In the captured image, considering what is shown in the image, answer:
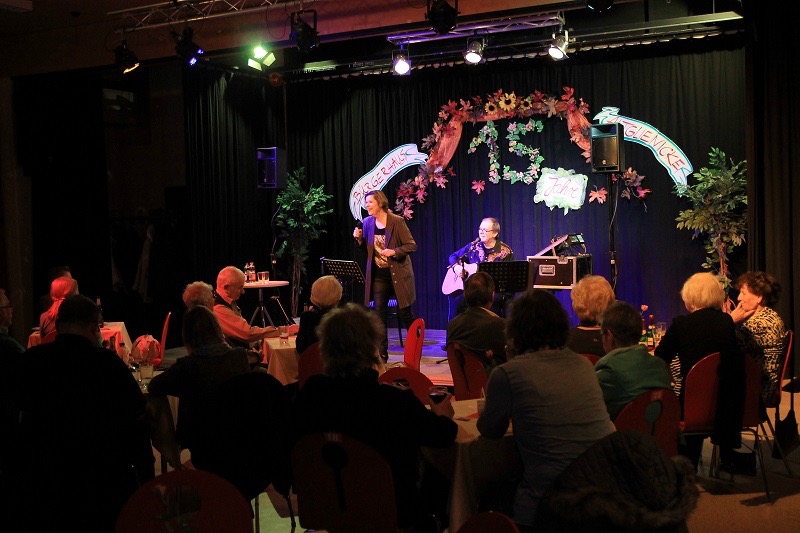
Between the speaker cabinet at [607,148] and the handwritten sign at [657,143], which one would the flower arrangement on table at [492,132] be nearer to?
the handwritten sign at [657,143]

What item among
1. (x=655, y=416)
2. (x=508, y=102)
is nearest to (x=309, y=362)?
(x=655, y=416)

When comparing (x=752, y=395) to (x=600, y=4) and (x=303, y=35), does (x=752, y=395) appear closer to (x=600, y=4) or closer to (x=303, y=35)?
(x=600, y=4)

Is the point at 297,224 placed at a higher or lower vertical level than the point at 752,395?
higher

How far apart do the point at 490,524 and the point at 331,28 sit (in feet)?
27.1

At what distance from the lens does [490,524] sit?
1.95 metres

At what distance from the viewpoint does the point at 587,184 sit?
1022 cm

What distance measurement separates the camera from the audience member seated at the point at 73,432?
3.35m

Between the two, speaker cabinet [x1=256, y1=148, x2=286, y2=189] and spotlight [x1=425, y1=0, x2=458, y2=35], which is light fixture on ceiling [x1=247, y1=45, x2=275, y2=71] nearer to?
speaker cabinet [x1=256, y1=148, x2=286, y2=189]

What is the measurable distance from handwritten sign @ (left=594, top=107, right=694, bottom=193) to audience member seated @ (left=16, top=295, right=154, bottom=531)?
23.8ft

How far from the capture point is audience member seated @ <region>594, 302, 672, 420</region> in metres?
3.52

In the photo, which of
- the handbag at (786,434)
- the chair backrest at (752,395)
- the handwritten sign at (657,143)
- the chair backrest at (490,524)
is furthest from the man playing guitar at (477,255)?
the chair backrest at (490,524)

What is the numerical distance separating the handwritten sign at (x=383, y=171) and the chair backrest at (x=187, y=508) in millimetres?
9008

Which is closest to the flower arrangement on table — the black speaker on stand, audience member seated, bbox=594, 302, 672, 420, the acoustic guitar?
the black speaker on stand

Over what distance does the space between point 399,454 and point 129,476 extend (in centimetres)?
136
